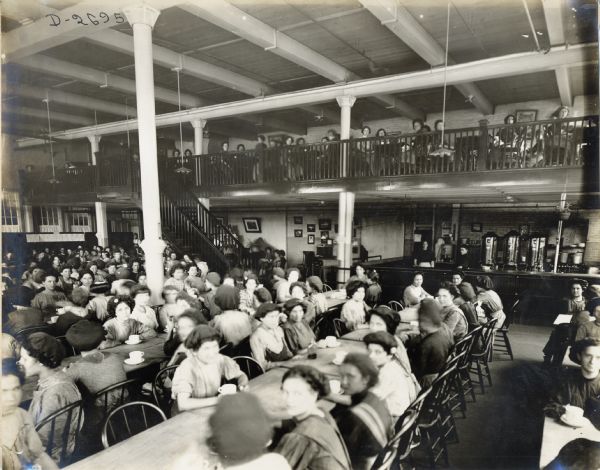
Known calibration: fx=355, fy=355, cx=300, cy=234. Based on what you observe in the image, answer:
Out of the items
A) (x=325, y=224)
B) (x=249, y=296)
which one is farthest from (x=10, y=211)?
(x=325, y=224)

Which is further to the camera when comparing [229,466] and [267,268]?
[267,268]

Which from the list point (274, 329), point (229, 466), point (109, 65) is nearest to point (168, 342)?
point (274, 329)

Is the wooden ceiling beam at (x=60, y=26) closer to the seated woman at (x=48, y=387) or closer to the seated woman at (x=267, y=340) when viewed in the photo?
the seated woman at (x=48, y=387)

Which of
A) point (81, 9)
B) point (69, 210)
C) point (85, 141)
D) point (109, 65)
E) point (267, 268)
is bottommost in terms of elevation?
point (267, 268)

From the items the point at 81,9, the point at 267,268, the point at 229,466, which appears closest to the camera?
the point at 229,466

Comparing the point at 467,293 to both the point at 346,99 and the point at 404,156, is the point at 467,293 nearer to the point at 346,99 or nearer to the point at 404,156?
→ the point at 404,156

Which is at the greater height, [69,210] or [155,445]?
[69,210]

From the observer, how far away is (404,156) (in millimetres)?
6559

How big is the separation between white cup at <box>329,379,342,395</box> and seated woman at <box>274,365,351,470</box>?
71cm

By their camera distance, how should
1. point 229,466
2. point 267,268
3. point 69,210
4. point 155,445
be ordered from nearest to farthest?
point 229,466 → point 155,445 → point 69,210 → point 267,268

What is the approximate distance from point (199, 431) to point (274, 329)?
4.73 feet

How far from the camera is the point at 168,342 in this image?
3.24 meters

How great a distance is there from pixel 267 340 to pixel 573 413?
2.26m

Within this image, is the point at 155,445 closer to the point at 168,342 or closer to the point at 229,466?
the point at 229,466
